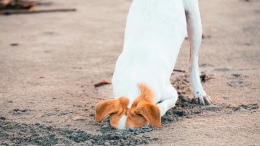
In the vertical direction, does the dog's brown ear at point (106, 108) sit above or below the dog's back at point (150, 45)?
below

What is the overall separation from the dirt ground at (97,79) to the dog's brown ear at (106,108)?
6.7 inches

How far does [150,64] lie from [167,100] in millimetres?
396

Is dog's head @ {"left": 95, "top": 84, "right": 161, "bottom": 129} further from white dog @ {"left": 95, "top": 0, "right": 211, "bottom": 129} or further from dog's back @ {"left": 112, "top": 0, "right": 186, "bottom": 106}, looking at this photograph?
dog's back @ {"left": 112, "top": 0, "right": 186, "bottom": 106}

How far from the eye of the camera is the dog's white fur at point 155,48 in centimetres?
436

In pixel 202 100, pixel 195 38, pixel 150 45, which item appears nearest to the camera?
pixel 150 45

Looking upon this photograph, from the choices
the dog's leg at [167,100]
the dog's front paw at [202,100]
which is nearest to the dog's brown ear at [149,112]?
the dog's leg at [167,100]

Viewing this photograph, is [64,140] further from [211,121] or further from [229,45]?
[229,45]

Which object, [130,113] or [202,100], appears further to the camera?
[202,100]

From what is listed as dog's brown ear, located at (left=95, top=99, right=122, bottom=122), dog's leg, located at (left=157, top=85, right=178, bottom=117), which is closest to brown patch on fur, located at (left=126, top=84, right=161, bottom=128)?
dog's brown ear, located at (left=95, top=99, right=122, bottom=122)

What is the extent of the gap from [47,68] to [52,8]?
3.84m

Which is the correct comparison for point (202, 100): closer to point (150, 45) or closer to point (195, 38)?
point (195, 38)

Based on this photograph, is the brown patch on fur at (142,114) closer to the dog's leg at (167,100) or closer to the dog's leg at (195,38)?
the dog's leg at (167,100)

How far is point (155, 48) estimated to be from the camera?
4.65m

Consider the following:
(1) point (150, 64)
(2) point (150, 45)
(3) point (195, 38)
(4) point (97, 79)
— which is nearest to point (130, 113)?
(1) point (150, 64)
